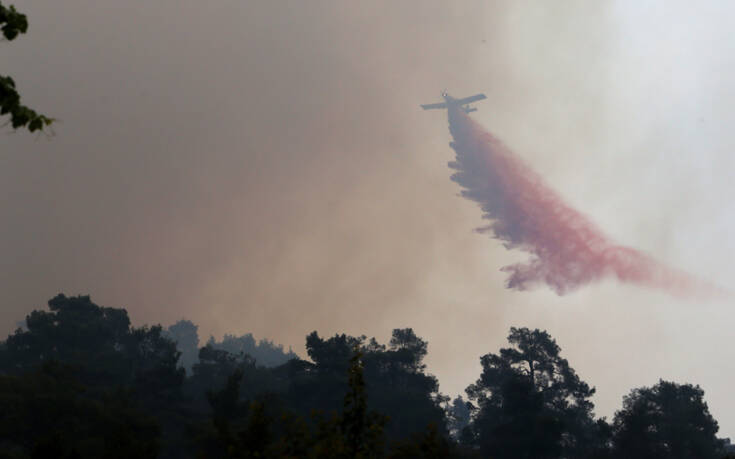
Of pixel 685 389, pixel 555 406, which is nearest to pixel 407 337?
pixel 555 406

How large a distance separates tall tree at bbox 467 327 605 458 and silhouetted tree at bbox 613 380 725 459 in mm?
4285

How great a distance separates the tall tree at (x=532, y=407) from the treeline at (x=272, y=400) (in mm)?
170

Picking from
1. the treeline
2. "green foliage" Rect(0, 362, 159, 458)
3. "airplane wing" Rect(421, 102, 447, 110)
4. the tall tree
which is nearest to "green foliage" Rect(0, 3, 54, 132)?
the treeline

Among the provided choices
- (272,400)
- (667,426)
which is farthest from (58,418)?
(667,426)

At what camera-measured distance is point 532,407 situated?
71.4 metres

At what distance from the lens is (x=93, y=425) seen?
167 feet

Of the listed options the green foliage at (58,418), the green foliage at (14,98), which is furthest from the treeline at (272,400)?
the green foliage at (14,98)

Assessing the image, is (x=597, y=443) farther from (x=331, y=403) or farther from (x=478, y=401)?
(x=331, y=403)

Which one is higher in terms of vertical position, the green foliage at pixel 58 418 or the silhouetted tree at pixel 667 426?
A: the silhouetted tree at pixel 667 426

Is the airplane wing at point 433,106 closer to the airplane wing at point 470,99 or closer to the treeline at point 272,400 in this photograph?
the airplane wing at point 470,99

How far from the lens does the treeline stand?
50581 millimetres

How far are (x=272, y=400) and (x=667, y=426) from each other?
5058 centimetres

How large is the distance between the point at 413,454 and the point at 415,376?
8229 cm

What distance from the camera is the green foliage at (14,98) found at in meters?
10.6
